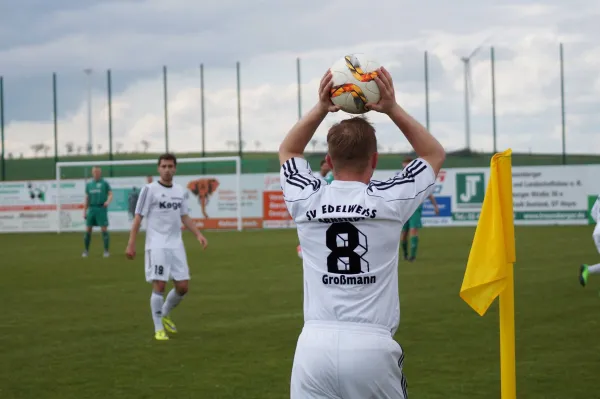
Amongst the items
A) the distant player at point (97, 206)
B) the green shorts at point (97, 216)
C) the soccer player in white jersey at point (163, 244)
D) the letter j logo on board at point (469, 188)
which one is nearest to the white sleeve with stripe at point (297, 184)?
the soccer player in white jersey at point (163, 244)

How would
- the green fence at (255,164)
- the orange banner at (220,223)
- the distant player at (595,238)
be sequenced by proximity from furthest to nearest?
the green fence at (255,164), the orange banner at (220,223), the distant player at (595,238)

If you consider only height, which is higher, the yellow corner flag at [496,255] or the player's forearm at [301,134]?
the player's forearm at [301,134]

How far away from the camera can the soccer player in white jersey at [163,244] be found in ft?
36.5

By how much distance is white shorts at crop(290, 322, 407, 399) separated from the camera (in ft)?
12.7

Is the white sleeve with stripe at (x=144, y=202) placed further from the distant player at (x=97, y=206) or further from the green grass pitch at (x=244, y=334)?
the distant player at (x=97, y=206)

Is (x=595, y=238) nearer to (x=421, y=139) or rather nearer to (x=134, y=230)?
(x=134, y=230)

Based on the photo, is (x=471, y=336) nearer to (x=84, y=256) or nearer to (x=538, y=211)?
(x=84, y=256)

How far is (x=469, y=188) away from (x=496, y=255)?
29.5 meters

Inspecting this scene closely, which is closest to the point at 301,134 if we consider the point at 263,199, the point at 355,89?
the point at 355,89

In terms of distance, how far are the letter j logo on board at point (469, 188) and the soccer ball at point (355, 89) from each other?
101 feet

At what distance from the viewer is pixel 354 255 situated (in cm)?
401

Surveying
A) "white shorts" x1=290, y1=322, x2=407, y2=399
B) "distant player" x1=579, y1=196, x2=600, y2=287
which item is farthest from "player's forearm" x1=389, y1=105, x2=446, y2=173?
"distant player" x1=579, y1=196, x2=600, y2=287

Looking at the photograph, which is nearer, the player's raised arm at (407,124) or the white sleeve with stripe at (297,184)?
the player's raised arm at (407,124)

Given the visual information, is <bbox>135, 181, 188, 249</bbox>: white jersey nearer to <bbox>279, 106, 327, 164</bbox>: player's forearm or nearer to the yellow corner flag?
the yellow corner flag
